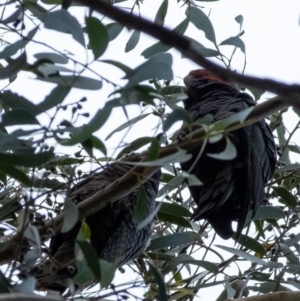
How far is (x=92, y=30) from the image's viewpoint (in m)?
0.98

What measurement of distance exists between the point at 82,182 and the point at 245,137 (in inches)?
19.2

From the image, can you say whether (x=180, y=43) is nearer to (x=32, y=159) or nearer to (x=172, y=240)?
(x=32, y=159)

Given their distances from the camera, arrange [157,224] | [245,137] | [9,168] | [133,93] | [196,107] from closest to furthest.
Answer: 1. [133,93]
2. [9,168]
3. [245,137]
4. [196,107]
5. [157,224]

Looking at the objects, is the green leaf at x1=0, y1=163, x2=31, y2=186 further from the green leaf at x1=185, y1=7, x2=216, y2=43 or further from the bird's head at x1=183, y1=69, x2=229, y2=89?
the bird's head at x1=183, y1=69, x2=229, y2=89

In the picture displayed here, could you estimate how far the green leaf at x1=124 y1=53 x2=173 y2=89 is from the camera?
36.9 inches

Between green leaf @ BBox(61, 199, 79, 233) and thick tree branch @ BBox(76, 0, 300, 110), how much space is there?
1.89 feet

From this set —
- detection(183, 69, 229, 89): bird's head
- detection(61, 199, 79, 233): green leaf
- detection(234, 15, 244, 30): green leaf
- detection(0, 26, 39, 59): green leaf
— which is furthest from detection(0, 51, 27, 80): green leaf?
detection(183, 69, 229, 89): bird's head

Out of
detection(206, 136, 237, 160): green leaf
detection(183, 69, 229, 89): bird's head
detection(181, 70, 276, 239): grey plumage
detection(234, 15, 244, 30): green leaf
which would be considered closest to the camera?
detection(206, 136, 237, 160): green leaf

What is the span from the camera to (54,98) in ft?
3.35

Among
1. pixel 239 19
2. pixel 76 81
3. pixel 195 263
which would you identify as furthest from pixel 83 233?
pixel 239 19

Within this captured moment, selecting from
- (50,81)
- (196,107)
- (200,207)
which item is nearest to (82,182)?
(200,207)

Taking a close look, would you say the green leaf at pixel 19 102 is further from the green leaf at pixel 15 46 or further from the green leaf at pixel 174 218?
the green leaf at pixel 174 218

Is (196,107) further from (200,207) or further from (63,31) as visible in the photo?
(63,31)

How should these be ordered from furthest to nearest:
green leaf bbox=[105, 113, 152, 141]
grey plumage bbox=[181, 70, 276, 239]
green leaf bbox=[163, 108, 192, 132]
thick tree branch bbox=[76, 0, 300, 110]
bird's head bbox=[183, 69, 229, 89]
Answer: bird's head bbox=[183, 69, 229, 89] → grey plumage bbox=[181, 70, 276, 239] → green leaf bbox=[105, 113, 152, 141] → green leaf bbox=[163, 108, 192, 132] → thick tree branch bbox=[76, 0, 300, 110]
